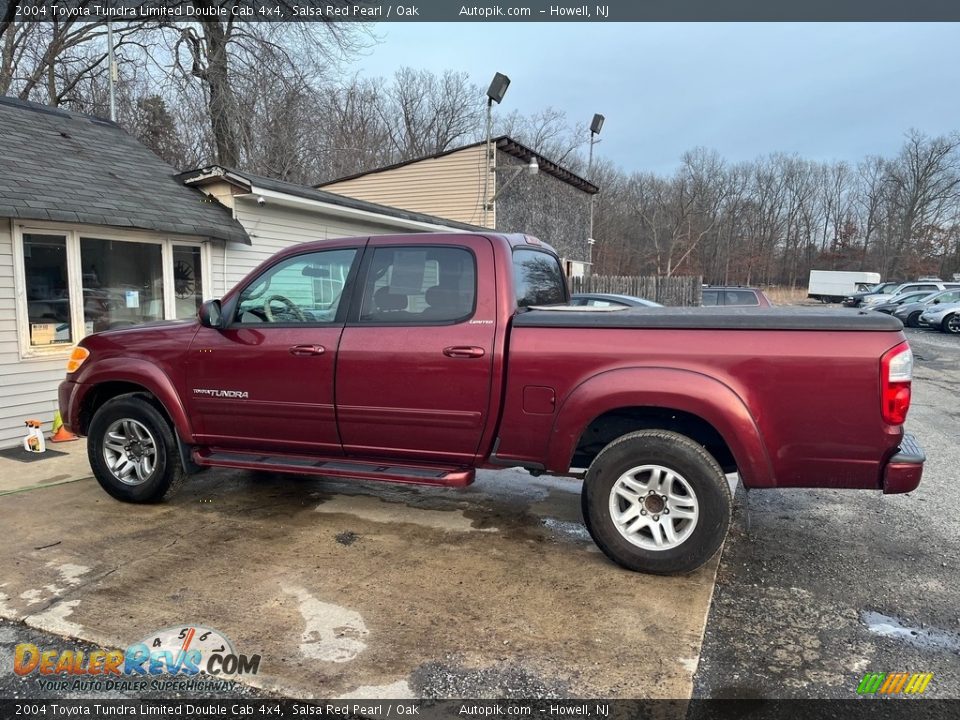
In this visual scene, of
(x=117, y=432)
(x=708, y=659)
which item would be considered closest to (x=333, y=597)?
(x=708, y=659)

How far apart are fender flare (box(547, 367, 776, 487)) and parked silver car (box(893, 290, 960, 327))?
23.5 metres

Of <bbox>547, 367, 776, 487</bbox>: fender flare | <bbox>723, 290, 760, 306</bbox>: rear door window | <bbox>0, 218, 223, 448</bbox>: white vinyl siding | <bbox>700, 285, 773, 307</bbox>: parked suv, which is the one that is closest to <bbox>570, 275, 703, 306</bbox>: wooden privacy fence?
<bbox>700, 285, 773, 307</bbox>: parked suv

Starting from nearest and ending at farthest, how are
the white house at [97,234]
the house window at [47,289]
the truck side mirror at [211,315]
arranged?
the truck side mirror at [211,315]
the white house at [97,234]
the house window at [47,289]

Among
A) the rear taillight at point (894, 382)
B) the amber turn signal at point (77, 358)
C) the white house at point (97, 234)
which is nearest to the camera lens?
the rear taillight at point (894, 382)

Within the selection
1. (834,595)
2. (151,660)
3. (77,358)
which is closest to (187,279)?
(77,358)

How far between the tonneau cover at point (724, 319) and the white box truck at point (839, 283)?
5727 cm

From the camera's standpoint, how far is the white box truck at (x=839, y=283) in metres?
53.0

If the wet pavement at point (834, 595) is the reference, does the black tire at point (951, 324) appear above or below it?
above

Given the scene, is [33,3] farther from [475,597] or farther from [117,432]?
[475,597]

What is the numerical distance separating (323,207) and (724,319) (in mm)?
7735

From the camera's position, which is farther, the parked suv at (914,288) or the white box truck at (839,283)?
the white box truck at (839,283)

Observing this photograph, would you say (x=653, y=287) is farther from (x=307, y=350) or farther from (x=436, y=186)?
(x=307, y=350)

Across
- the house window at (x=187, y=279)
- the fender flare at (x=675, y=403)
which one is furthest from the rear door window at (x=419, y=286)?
→ the house window at (x=187, y=279)

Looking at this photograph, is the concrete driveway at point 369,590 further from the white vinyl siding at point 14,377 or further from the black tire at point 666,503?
the white vinyl siding at point 14,377
